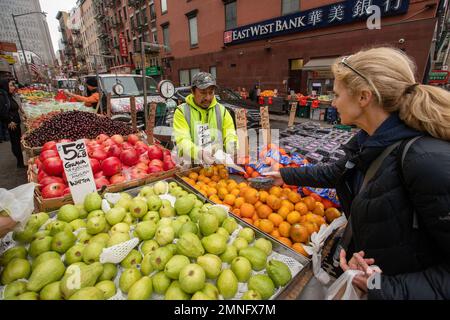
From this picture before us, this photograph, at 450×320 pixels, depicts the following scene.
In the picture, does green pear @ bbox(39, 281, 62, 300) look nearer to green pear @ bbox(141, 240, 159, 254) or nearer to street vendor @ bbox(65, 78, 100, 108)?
green pear @ bbox(141, 240, 159, 254)

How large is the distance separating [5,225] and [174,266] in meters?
0.98

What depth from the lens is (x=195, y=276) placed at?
3.75 feet

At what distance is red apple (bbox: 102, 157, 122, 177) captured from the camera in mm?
2463

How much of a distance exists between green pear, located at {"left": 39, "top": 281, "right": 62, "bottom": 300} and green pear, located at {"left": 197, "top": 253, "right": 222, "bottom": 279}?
717 millimetres

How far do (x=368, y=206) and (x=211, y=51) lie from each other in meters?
20.4

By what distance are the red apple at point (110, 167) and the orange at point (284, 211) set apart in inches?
69.9

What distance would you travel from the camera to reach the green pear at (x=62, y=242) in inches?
55.3

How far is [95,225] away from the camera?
154cm

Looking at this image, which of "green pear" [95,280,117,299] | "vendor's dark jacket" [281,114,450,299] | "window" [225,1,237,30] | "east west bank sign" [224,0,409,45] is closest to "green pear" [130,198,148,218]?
"green pear" [95,280,117,299]

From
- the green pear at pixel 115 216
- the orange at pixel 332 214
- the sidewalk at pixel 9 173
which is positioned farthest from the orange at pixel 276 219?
the sidewalk at pixel 9 173

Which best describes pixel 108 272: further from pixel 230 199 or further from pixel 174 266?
pixel 230 199

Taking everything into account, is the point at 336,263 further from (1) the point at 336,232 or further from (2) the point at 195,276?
(2) the point at 195,276

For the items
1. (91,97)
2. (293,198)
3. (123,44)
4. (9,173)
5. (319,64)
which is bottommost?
(9,173)

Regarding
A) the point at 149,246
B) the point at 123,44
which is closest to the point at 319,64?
the point at 149,246
